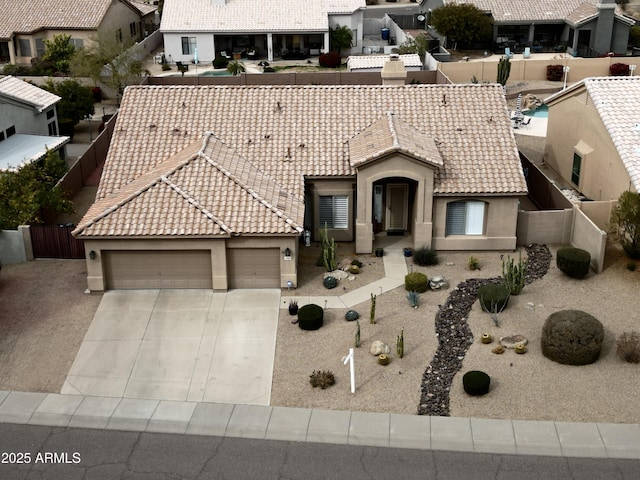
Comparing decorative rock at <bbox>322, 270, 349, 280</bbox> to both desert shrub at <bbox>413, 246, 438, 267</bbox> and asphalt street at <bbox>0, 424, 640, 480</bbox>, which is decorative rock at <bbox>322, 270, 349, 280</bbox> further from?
asphalt street at <bbox>0, 424, 640, 480</bbox>

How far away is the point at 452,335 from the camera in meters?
29.0

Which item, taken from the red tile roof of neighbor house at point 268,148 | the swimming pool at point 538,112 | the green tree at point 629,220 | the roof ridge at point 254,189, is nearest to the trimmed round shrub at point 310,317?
the roof ridge at point 254,189

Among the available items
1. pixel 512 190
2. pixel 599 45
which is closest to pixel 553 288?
pixel 512 190

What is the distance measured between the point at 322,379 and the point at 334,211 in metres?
10.8

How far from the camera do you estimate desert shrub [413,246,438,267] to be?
112 ft

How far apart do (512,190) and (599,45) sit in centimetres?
4144

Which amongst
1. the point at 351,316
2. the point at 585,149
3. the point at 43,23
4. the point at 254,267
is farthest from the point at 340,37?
the point at 351,316

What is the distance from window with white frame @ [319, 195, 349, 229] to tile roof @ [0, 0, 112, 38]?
39.4 meters

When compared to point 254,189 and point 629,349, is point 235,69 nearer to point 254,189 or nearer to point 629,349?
point 254,189

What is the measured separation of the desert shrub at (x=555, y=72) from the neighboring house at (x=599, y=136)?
20636 millimetres

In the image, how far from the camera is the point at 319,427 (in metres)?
24.5

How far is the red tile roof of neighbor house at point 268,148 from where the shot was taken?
3164 cm

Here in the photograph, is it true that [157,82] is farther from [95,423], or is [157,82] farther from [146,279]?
[95,423]

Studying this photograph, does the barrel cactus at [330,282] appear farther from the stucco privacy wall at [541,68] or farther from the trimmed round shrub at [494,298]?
the stucco privacy wall at [541,68]
